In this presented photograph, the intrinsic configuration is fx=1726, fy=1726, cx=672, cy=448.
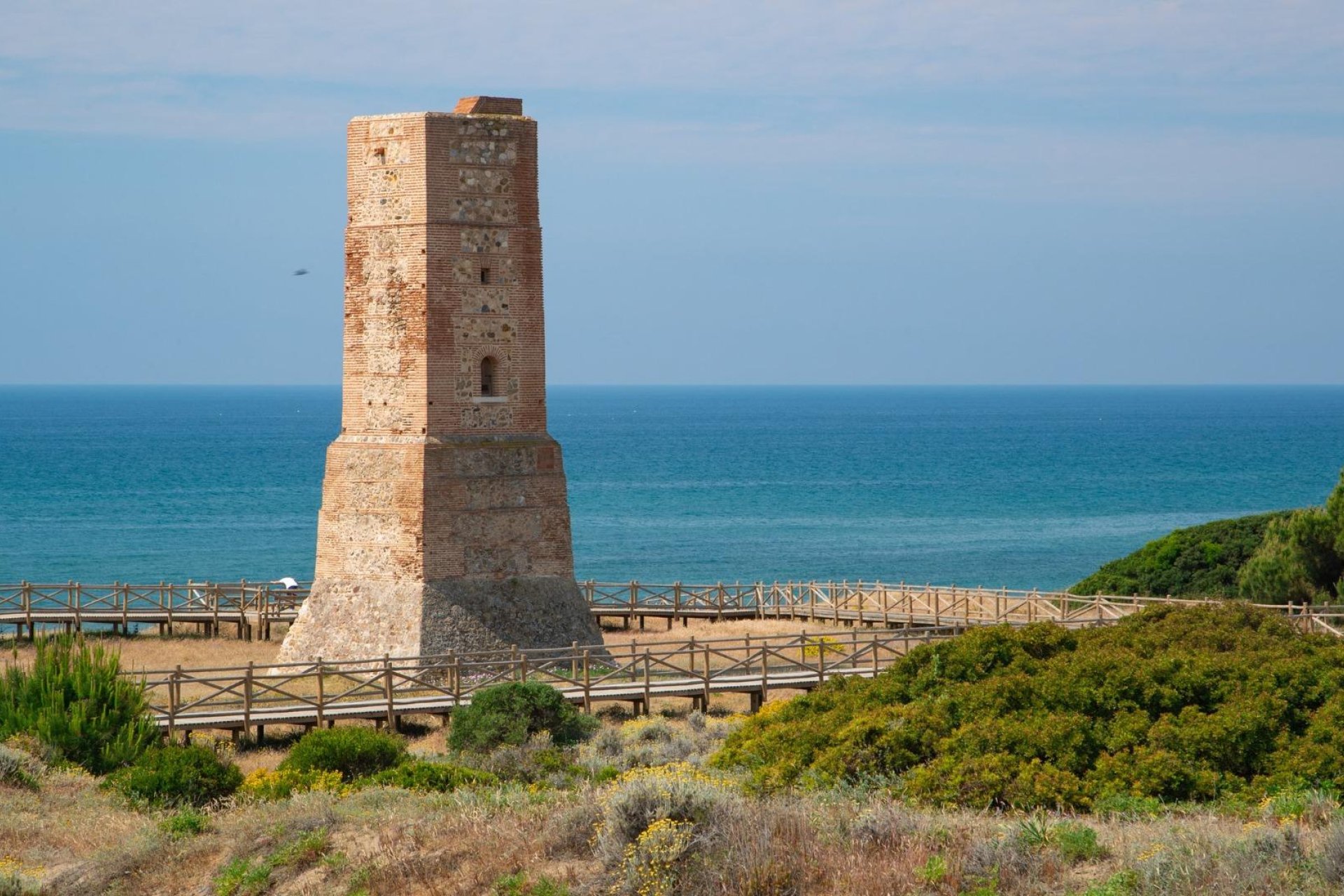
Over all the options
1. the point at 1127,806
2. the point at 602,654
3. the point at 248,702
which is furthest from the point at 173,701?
the point at 1127,806

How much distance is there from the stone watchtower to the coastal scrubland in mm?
5769

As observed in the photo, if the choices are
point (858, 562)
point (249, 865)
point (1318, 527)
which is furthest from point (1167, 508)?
point (249, 865)

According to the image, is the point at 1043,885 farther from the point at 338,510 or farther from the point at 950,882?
the point at 338,510

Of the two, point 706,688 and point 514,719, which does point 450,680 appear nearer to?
point 514,719

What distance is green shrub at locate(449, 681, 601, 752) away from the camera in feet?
77.4

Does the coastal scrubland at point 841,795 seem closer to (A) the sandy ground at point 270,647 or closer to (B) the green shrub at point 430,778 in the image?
(B) the green shrub at point 430,778

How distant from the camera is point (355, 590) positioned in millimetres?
29703

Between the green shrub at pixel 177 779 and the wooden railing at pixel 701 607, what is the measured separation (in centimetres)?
1686

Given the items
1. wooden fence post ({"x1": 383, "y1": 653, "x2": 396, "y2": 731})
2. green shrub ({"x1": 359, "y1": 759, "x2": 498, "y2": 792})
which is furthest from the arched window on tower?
green shrub ({"x1": 359, "y1": 759, "x2": 498, "y2": 792})

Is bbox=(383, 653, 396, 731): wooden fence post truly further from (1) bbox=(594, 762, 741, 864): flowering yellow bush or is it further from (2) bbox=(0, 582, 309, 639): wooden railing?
(1) bbox=(594, 762, 741, 864): flowering yellow bush

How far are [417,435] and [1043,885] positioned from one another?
18470mm

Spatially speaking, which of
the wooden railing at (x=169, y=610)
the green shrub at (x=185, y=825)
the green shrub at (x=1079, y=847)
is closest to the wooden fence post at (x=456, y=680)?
the green shrub at (x=185, y=825)

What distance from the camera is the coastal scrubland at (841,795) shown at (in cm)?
1304

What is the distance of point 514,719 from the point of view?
2391 cm
